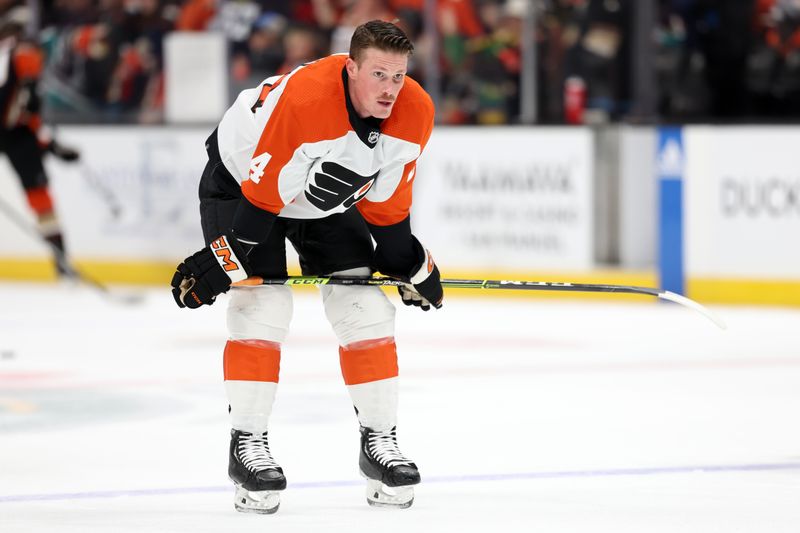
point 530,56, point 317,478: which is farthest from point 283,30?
point 317,478

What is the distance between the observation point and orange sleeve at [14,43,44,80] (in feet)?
27.2

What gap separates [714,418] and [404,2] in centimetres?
448

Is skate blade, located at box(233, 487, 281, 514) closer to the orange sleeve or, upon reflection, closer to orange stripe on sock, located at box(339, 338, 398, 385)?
orange stripe on sock, located at box(339, 338, 398, 385)

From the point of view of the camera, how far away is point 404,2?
Result: 8.59 meters

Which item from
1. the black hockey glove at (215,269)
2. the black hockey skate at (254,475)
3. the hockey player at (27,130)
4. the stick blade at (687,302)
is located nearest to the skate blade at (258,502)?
the black hockey skate at (254,475)

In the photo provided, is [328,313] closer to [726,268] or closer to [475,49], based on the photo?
[726,268]

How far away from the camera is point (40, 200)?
854 cm

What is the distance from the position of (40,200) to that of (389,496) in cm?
553

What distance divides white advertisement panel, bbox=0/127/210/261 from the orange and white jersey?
17.8 feet

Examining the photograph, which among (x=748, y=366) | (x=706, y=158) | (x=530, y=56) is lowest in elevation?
(x=748, y=366)

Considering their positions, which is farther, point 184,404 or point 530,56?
point 530,56

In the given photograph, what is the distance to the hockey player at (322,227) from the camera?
10.6 feet

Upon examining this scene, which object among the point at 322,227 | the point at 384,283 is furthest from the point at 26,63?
the point at 384,283

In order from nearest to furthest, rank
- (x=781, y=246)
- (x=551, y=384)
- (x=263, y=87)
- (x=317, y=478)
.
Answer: (x=263, y=87)
(x=317, y=478)
(x=551, y=384)
(x=781, y=246)
